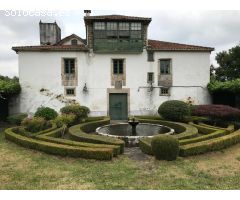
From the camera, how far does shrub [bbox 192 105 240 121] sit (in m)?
16.8

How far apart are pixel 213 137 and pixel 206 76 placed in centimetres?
1117

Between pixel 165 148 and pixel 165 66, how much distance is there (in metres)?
13.8

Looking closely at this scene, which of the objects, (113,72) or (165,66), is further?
(165,66)

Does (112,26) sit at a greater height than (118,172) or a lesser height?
greater

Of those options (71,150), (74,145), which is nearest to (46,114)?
(74,145)

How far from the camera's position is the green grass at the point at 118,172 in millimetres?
7828

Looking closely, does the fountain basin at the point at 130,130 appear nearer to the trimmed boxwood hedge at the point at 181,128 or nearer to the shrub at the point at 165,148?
the trimmed boxwood hedge at the point at 181,128

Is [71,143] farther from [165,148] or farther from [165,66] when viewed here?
[165,66]

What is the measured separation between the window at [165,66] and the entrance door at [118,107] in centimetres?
418

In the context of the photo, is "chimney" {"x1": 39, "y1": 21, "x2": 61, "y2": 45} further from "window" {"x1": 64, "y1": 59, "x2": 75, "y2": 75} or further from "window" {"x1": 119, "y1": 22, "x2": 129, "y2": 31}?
"window" {"x1": 119, "y1": 22, "x2": 129, "y2": 31}

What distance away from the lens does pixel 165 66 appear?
23.1 metres

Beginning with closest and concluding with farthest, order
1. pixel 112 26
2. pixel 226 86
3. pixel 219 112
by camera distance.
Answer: pixel 219 112 → pixel 226 86 → pixel 112 26

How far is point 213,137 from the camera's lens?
44.3 ft

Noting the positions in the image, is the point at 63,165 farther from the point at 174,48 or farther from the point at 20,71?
the point at 174,48
